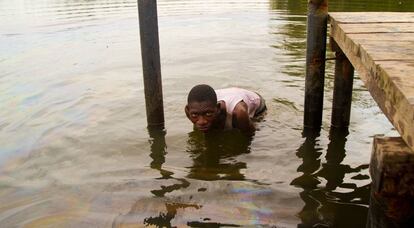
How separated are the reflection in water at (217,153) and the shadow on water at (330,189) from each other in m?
0.62

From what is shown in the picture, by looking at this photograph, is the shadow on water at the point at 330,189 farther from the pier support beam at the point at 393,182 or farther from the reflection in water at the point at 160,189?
the pier support beam at the point at 393,182

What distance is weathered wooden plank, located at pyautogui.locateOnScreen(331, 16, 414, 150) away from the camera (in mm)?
2297

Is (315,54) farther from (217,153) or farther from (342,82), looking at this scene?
(217,153)

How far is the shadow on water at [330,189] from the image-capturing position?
3.86 metres

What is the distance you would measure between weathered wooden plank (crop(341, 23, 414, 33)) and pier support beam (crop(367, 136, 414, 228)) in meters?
1.79

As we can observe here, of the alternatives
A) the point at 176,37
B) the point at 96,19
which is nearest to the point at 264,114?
the point at 176,37

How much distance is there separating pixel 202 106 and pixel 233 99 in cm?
62

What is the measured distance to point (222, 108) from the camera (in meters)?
5.12

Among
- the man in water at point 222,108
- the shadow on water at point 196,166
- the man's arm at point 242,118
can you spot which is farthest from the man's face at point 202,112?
the shadow on water at point 196,166

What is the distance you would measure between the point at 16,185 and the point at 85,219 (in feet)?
3.59

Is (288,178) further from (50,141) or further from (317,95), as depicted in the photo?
(50,141)

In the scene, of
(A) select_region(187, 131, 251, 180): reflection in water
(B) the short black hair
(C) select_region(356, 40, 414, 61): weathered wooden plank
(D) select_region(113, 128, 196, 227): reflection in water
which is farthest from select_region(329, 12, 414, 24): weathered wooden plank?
(D) select_region(113, 128, 196, 227): reflection in water

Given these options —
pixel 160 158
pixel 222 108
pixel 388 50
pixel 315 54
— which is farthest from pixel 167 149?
pixel 388 50

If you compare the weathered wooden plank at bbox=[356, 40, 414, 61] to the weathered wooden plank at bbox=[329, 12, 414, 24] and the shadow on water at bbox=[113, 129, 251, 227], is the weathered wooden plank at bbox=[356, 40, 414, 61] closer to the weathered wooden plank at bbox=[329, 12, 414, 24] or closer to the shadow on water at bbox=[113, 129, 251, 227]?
the weathered wooden plank at bbox=[329, 12, 414, 24]
